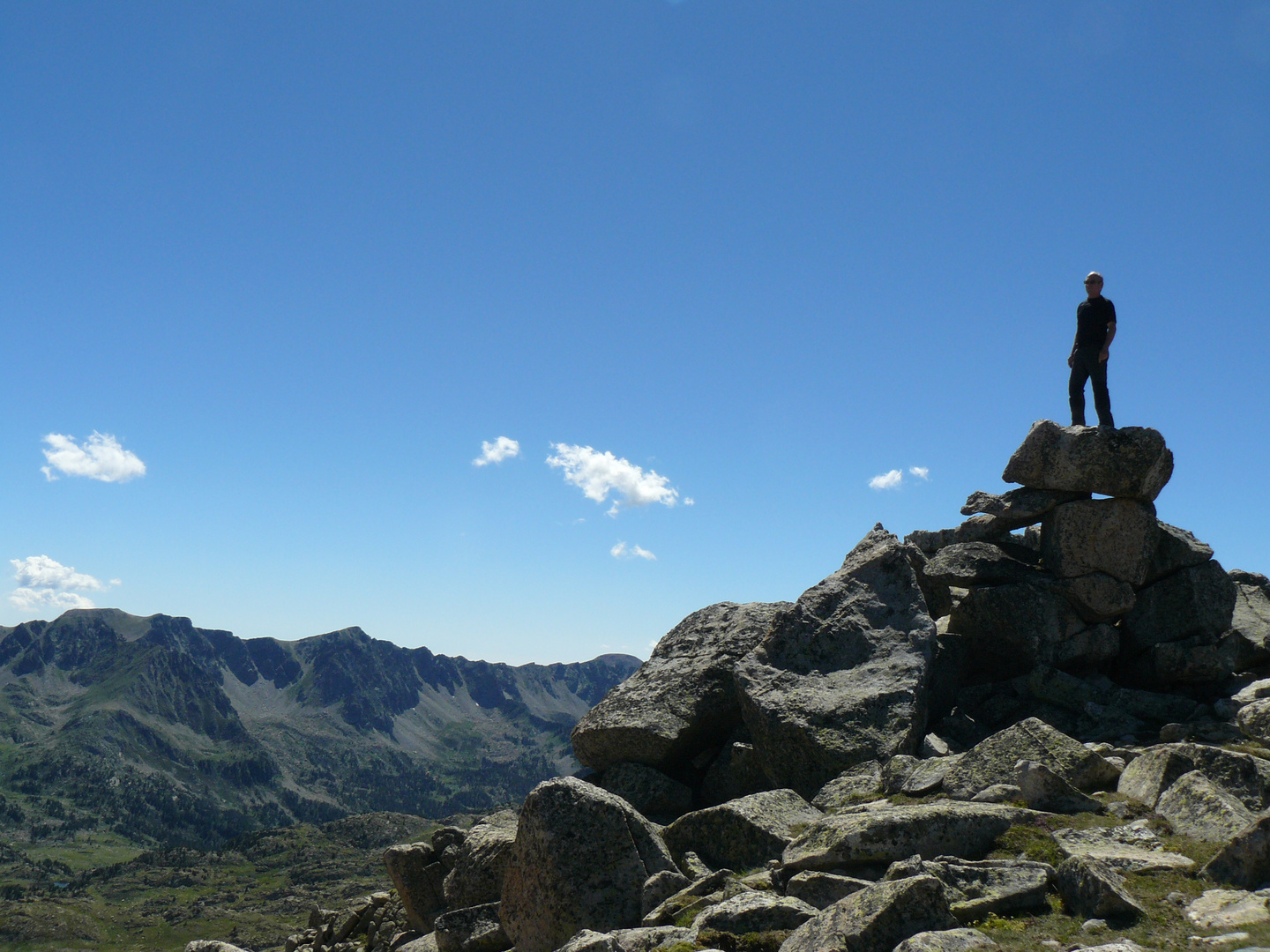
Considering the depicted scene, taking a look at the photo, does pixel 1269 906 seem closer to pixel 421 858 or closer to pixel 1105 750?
pixel 1105 750

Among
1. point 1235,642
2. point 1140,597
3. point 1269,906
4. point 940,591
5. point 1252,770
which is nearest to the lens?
point 1269,906

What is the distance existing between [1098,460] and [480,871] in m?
22.9

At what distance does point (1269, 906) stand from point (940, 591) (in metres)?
20.1

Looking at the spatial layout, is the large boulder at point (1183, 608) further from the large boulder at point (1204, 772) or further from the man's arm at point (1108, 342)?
the large boulder at point (1204, 772)

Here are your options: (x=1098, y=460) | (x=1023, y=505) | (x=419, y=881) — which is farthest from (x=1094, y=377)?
(x=419, y=881)

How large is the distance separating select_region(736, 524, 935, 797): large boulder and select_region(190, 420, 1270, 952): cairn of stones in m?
0.07

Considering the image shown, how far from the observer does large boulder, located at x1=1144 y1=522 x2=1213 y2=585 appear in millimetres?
27188

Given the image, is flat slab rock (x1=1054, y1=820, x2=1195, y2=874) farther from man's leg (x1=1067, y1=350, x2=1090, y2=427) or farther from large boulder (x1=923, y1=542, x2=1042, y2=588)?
man's leg (x1=1067, y1=350, x2=1090, y2=427)

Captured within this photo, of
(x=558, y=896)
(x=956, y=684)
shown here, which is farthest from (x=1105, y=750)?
(x=558, y=896)

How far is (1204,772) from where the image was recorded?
593 inches

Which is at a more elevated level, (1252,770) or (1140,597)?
(1140,597)

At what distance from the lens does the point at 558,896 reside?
613 inches

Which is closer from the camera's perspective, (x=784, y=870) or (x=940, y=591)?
(x=784, y=870)

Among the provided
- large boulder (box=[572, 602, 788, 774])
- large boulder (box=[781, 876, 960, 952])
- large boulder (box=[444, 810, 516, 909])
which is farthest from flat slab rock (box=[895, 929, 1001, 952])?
large boulder (box=[572, 602, 788, 774])
